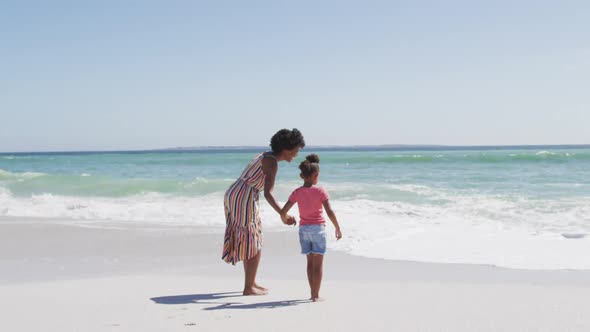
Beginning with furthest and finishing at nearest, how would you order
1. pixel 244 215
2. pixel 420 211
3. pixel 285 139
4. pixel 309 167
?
1. pixel 420 211
2. pixel 244 215
3. pixel 285 139
4. pixel 309 167

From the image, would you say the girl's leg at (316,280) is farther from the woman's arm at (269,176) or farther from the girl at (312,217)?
the woman's arm at (269,176)

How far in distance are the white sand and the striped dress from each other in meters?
0.38

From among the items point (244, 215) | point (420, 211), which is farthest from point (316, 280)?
point (420, 211)

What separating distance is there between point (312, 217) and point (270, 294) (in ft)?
2.54

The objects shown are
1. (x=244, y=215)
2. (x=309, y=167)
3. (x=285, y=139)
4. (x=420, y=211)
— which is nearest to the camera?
(x=309, y=167)

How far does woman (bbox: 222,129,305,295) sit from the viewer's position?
425cm

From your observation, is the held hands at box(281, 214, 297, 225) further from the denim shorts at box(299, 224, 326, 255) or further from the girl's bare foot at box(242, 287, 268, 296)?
the girl's bare foot at box(242, 287, 268, 296)

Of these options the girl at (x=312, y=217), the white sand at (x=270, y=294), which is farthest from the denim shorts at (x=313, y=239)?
the white sand at (x=270, y=294)

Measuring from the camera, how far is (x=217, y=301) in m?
4.23

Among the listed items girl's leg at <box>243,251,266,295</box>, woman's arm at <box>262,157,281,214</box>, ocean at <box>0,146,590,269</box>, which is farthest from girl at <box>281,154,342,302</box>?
ocean at <box>0,146,590,269</box>

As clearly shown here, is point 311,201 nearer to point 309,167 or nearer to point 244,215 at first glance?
point 309,167

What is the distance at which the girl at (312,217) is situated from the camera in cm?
416

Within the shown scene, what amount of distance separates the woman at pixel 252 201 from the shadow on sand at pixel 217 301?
0.24 metres

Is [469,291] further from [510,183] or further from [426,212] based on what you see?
→ [510,183]
